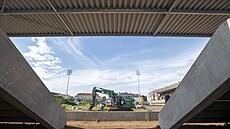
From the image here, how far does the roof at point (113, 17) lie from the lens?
5.85 metres

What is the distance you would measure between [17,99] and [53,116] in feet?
5.97

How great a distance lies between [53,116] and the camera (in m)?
4.82

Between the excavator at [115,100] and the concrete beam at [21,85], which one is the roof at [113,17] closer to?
the concrete beam at [21,85]

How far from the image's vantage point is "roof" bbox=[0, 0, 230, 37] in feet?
19.2

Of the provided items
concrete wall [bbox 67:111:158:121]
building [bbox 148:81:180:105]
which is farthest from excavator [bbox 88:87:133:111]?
building [bbox 148:81:180:105]

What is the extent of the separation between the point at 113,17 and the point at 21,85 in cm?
431

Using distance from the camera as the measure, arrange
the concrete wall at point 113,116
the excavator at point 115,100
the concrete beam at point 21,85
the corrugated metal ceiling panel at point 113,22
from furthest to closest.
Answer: the excavator at point 115,100
the concrete wall at point 113,116
the corrugated metal ceiling panel at point 113,22
the concrete beam at point 21,85

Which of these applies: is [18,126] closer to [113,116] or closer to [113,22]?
[113,116]

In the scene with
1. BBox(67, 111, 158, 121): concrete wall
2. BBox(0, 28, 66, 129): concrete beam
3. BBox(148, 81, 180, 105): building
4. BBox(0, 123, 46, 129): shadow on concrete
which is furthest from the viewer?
BBox(148, 81, 180, 105): building

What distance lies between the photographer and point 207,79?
2963 mm

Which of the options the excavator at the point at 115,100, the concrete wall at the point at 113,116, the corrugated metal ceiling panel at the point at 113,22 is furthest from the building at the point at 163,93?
the corrugated metal ceiling panel at the point at 113,22

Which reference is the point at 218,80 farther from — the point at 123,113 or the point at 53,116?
the point at 123,113

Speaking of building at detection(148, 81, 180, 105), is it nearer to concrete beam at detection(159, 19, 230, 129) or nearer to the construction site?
the construction site

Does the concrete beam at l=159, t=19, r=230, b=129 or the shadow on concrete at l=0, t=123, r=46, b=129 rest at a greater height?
the concrete beam at l=159, t=19, r=230, b=129
